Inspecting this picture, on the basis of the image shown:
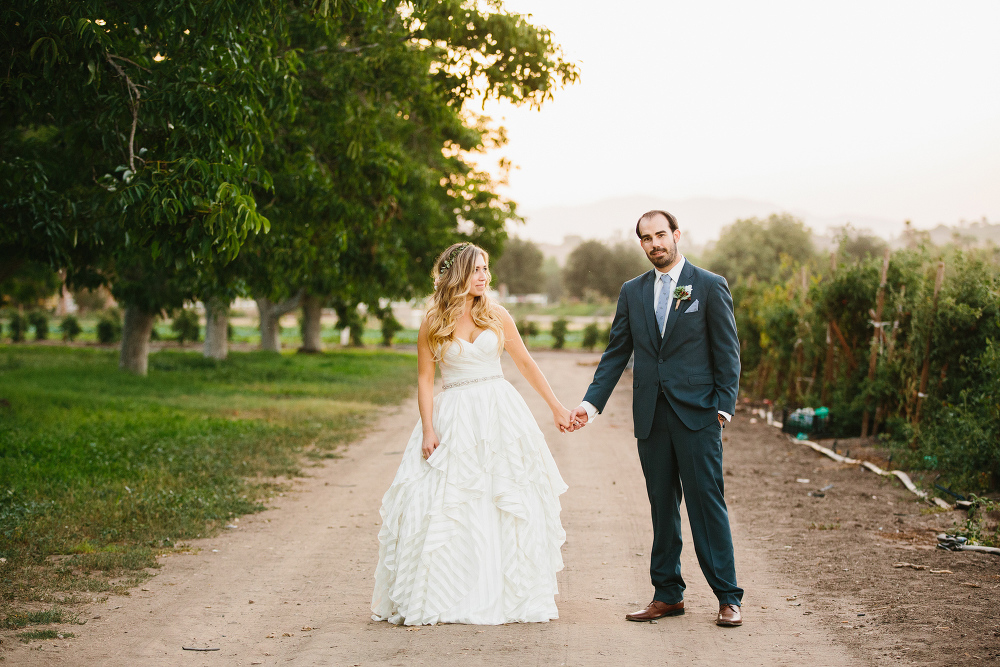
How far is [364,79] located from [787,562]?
28.0 ft

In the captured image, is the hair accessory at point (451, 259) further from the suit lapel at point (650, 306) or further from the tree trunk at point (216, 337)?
the tree trunk at point (216, 337)

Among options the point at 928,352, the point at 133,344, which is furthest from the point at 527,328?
the point at 928,352

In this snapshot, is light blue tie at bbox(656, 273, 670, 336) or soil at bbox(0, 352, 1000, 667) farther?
light blue tie at bbox(656, 273, 670, 336)

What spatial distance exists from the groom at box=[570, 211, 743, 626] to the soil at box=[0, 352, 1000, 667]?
0.33m

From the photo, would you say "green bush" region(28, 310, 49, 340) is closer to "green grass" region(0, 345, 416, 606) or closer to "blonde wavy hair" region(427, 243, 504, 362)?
"green grass" region(0, 345, 416, 606)

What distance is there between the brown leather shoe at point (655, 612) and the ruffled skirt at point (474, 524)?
487 mm

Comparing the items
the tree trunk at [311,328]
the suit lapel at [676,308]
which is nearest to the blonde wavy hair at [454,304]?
the suit lapel at [676,308]

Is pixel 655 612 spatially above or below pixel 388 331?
below

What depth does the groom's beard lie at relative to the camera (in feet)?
16.2

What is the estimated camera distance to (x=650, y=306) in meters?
5.07

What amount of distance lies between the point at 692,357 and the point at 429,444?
1640mm

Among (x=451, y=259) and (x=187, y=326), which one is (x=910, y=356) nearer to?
(x=451, y=259)

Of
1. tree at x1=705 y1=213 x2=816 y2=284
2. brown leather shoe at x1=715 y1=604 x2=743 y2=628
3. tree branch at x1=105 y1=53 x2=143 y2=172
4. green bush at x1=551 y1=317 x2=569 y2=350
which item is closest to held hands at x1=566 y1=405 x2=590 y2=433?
brown leather shoe at x1=715 y1=604 x2=743 y2=628

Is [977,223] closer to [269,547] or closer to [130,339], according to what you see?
[130,339]
